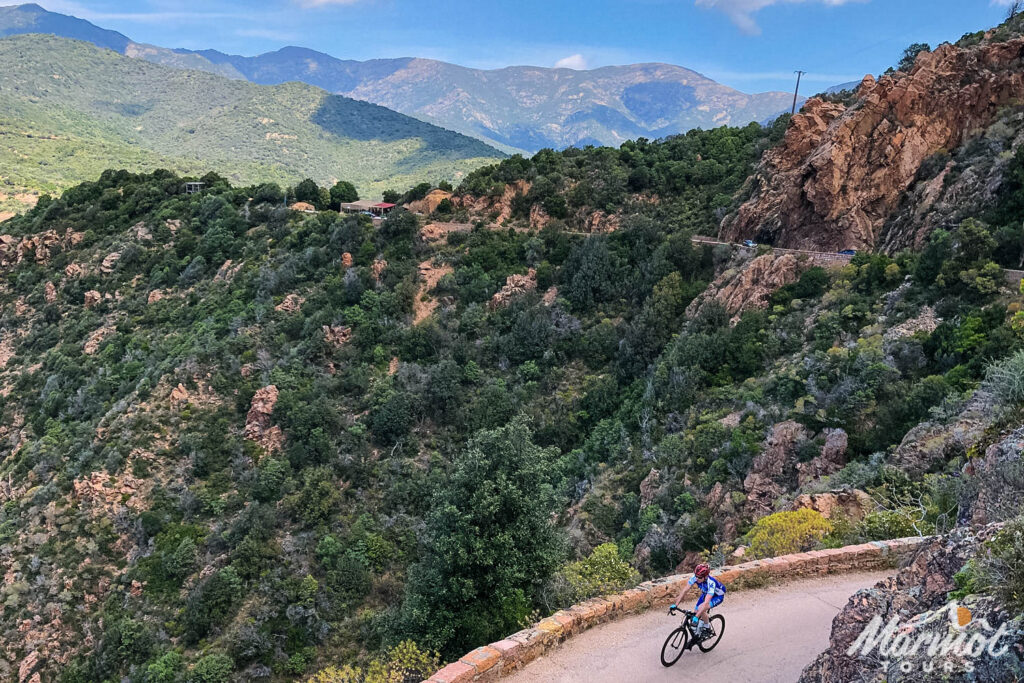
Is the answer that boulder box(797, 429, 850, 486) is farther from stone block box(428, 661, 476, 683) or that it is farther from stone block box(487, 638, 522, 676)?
stone block box(428, 661, 476, 683)

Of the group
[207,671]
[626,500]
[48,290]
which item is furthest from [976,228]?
[48,290]

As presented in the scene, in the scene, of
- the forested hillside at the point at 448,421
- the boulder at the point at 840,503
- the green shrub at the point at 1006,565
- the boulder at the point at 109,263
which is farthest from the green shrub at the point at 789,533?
the boulder at the point at 109,263

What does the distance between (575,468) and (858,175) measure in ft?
59.0

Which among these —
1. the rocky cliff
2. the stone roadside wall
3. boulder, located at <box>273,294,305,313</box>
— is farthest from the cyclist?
boulder, located at <box>273,294,305,313</box>

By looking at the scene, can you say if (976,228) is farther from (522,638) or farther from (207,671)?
(207,671)

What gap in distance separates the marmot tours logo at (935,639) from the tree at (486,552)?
21.5 feet

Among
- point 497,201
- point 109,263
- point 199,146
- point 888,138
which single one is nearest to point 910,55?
point 888,138

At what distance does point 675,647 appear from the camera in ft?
26.2

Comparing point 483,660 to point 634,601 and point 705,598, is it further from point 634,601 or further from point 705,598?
point 705,598

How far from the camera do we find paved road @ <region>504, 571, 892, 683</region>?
25.5 ft

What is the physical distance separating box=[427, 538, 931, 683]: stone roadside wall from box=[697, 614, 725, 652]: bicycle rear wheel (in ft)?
3.60

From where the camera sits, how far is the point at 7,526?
82.3 feet

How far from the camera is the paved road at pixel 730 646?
7.76 meters

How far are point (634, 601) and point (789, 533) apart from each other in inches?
160
